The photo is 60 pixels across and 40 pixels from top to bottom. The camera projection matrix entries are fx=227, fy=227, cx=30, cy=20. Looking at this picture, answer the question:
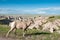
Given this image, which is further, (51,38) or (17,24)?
(17,24)

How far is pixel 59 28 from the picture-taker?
38.3 m

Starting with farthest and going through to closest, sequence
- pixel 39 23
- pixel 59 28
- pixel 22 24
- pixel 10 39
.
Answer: pixel 39 23 → pixel 59 28 → pixel 22 24 → pixel 10 39

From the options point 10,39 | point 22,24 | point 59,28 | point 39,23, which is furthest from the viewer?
point 39,23

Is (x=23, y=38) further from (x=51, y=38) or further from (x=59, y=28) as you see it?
(x=59, y=28)

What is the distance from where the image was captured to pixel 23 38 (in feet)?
93.5

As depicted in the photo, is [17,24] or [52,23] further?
[52,23]

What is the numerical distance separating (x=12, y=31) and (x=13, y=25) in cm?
177

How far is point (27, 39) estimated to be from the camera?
27.8 meters

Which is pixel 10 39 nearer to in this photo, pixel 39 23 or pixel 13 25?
pixel 13 25

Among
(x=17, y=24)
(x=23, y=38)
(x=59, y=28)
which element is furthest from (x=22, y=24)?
(x=59, y=28)

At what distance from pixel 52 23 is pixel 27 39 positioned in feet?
42.5

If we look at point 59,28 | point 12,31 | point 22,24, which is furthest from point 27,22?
point 59,28

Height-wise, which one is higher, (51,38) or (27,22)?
(27,22)

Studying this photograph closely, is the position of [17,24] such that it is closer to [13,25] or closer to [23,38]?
[13,25]
